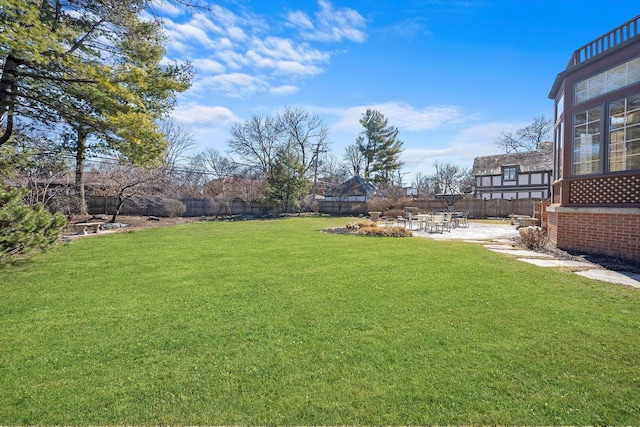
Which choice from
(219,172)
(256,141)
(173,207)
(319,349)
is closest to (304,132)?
(256,141)

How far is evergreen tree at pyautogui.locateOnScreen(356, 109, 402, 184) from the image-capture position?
123 ft

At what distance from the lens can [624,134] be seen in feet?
22.0

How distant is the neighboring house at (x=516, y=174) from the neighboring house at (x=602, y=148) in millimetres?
23027

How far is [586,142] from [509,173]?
25.2 m

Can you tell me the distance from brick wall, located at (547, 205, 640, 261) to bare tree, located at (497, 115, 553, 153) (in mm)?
32966

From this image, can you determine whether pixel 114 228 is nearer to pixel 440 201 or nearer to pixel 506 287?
pixel 506 287

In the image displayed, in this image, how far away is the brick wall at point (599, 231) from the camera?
20.9ft

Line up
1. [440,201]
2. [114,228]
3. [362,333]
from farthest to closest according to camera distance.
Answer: [440,201]
[114,228]
[362,333]

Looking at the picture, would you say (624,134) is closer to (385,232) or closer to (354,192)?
(385,232)

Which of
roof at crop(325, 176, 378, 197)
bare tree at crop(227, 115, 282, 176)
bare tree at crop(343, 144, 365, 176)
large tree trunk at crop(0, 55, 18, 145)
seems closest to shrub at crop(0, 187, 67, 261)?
large tree trunk at crop(0, 55, 18, 145)

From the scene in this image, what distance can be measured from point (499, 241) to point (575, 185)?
2609 millimetres

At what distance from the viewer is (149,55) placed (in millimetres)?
7152

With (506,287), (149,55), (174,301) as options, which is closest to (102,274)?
(174,301)

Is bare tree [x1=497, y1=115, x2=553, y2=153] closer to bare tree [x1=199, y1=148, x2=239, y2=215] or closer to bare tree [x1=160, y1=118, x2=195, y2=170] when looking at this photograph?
bare tree [x1=199, y1=148, x2=239, y2=215]
